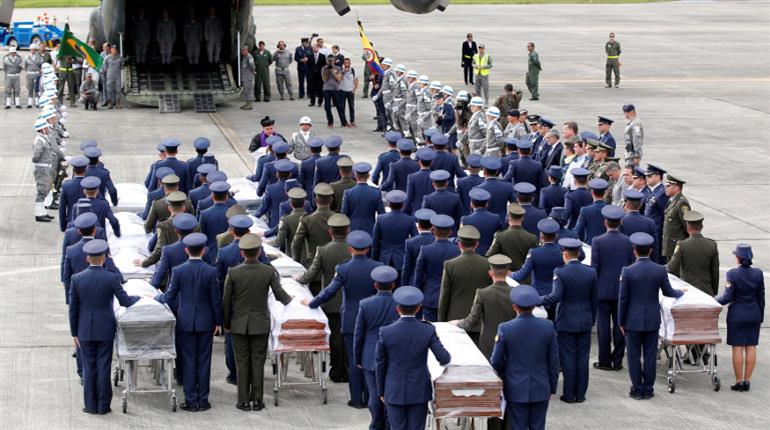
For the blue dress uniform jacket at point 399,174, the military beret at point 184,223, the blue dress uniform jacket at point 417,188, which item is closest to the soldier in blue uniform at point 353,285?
the military beret at point 184,223

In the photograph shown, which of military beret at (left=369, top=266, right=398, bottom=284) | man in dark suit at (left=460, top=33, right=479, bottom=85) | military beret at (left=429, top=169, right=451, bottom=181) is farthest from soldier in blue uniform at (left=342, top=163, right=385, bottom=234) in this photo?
man in dark suit at (left=460, top=33, right=479, bottom=85)

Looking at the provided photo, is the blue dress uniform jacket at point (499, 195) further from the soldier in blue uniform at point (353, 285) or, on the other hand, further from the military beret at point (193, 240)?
the military beret at point (193, 240)

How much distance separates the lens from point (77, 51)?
2906cm

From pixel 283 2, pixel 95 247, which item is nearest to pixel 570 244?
pixel 95 247

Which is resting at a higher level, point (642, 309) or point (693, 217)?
point (693, 217)

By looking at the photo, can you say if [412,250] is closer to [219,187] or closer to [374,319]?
[374,319]

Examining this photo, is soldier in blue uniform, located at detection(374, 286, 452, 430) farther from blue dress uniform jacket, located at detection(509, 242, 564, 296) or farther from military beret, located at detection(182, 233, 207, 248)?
blue dress uniform jacket, located at detection(509, 242, 564, 296)

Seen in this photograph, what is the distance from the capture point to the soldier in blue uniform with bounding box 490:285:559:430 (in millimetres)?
10227

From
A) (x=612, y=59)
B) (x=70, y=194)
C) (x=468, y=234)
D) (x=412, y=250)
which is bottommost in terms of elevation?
(x=612, y=59)

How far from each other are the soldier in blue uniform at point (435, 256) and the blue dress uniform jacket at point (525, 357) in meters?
2.09

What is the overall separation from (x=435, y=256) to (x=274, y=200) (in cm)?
382

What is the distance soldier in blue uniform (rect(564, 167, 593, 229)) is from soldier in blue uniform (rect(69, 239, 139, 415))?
5618mm

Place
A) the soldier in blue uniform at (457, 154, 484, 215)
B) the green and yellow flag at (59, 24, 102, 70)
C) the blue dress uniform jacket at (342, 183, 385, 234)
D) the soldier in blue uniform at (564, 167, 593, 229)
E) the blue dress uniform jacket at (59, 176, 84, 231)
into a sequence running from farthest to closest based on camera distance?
the green and yellow flag at (59, 24, 102, 70)
the soldier in blue uniform at (457, 154, 484, 215)
the blue dress uniform jacket at (59, 176, 84, 231)
the soldier in blue uniform at (564, 167, 593, 229)
the blue dress uniform jacket at (342, 183, 385, 234)

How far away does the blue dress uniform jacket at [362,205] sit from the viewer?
14.6 meters
